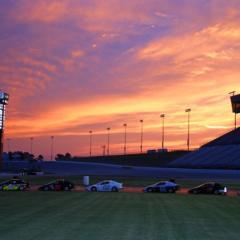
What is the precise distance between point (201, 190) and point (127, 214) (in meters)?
31.0

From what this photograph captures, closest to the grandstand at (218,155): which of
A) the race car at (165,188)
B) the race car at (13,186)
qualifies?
the race car at (165,188)

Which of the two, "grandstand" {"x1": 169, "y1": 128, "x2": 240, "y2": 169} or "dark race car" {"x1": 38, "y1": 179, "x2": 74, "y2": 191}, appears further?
"grandstand" {"x1": 169, "y1": 128, "x2": 240, "y2": 169}

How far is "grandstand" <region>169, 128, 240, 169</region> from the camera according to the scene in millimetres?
136500

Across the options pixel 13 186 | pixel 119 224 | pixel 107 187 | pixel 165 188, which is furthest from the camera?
pixel 13 186

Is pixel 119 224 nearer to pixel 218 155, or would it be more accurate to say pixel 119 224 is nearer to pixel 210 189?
pixel 210 189

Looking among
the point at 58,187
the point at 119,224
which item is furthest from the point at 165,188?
the point at 119,224

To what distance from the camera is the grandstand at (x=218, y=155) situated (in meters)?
136

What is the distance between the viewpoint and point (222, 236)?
23.3 meters

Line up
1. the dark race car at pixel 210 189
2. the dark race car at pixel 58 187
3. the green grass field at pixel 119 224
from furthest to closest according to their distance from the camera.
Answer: the dark race car at pixel 58 187, the dark race car at pixel 210 189, the green grass field at pixel 119 224

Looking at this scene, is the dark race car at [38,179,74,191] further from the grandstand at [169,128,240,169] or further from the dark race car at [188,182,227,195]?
the grandstand at [169,128,240,169]

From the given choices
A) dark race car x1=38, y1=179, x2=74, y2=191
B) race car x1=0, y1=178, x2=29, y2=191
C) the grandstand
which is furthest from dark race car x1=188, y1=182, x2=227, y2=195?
the grandstand

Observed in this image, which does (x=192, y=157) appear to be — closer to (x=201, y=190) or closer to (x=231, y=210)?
(x=201, y=190)

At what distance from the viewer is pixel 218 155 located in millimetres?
148000

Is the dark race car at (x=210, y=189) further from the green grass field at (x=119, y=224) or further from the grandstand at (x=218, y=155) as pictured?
the grandstand at (x=218, y=155)
